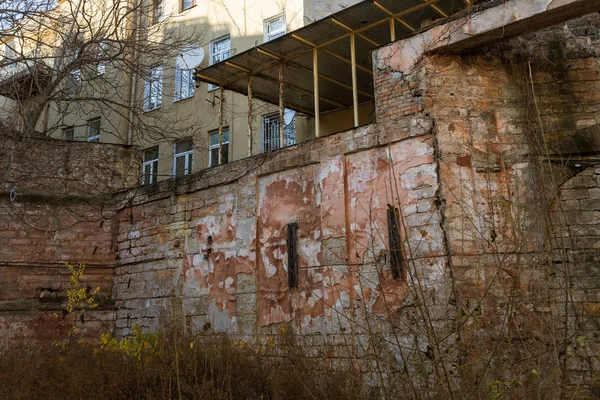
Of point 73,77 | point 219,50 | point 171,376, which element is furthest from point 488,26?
point 219,50

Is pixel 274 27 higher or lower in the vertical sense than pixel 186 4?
lower

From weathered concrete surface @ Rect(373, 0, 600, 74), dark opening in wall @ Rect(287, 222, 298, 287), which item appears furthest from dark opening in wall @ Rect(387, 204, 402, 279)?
weathered concrete surface @ Rect(373, 0, 600, 74)

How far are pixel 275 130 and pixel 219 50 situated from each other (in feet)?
12.7

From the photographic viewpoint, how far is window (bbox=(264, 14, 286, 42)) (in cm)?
1493

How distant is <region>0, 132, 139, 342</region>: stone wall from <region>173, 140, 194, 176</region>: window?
503 centimetres

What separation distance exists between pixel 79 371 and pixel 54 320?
15.2 ft

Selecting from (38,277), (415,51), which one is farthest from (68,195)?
(415,51)

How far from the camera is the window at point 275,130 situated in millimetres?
14328

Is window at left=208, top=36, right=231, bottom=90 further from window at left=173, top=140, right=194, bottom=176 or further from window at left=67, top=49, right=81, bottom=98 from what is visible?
window at left=67, top=49, right=81, bottom=98

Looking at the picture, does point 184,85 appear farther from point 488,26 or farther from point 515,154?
point 515,154

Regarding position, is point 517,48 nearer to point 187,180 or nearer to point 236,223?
point 236,223

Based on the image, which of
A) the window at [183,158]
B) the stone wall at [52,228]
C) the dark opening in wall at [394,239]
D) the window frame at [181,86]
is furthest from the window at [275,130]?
the dark opening in wall at [394,239]

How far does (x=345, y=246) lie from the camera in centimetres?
727

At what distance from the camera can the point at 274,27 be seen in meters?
15.2
